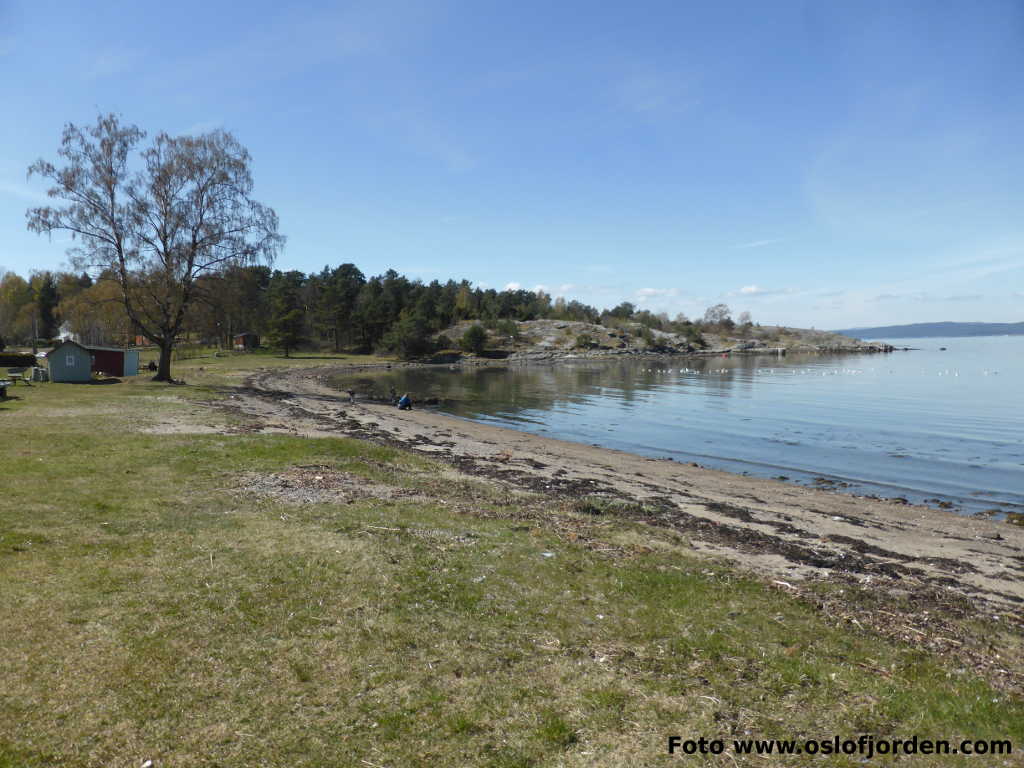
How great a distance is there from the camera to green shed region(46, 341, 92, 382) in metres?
38.3

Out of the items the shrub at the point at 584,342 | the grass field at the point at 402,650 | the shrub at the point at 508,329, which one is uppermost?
the shrub at the point at 508,329

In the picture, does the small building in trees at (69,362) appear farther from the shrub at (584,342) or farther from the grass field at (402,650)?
the shrub at (584,342)

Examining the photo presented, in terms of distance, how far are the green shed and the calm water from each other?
25.1 m

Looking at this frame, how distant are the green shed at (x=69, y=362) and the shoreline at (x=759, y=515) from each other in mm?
14926

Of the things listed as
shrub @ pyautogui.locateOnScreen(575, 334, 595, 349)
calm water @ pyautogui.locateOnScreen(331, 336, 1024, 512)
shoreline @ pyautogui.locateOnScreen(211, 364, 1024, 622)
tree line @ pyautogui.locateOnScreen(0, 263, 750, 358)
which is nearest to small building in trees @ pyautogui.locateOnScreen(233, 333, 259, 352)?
tree line @ pyautogui.locateOnScreen(0, 263, 750, 358)

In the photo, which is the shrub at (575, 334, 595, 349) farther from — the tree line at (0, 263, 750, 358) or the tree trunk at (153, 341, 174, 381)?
the tree trunk at (153, 341, 174, 381)

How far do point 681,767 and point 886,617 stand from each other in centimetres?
542

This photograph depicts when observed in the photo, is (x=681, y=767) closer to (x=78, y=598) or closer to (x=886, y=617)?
(x=886, y=617)

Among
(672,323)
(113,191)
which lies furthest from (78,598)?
(672,323)

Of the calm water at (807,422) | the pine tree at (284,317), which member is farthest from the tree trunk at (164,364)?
the pine tree at (284,317)

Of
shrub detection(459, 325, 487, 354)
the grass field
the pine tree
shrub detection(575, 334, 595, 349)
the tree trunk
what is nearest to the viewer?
the grass field

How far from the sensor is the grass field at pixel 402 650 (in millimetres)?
5258

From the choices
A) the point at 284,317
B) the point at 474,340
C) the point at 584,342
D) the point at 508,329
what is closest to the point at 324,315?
the point at 284,317

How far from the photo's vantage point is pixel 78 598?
7531 mm
